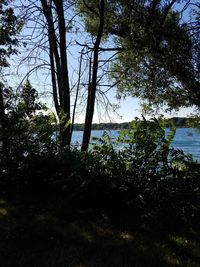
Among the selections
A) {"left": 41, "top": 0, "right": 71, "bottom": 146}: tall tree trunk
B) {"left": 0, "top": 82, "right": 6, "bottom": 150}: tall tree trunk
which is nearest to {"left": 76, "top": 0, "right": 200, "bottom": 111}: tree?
{"left": 41, "top": 0, "right": 71, "bottom": 146}: tall tree trunk

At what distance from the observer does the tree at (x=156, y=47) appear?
11.1 metres

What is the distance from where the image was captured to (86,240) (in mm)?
5297

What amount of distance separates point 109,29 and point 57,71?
3.63m

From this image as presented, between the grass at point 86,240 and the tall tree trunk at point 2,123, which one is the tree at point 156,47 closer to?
the tall tree trunk at point 2,123

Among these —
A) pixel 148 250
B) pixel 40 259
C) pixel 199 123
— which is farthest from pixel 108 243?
pixel 199 123

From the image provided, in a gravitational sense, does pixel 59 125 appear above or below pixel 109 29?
below

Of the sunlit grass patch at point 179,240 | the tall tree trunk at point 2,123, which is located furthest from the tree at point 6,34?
the sunlit grass patch at point 179,240

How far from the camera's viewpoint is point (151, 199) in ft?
21.3

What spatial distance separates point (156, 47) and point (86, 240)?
7009 mm

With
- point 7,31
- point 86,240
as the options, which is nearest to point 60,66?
point 7,31

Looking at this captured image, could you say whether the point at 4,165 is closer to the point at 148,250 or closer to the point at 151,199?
the point at 151,199

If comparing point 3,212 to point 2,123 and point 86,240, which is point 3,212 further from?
point 2,123

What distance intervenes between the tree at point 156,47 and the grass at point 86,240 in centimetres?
593

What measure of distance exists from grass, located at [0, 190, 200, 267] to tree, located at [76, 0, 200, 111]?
5.93 m
